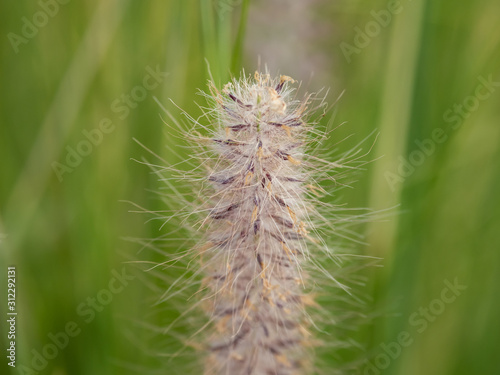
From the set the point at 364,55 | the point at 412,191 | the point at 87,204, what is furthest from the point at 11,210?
the point at 364,55

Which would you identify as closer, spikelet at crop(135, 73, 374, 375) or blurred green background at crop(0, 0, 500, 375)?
spikelet at crop(135, 73, 374, 375)

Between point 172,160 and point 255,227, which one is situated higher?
point 172,160

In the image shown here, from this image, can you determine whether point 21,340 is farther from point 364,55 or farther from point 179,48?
point 364,55

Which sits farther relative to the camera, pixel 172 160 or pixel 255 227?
pixel 172 160
